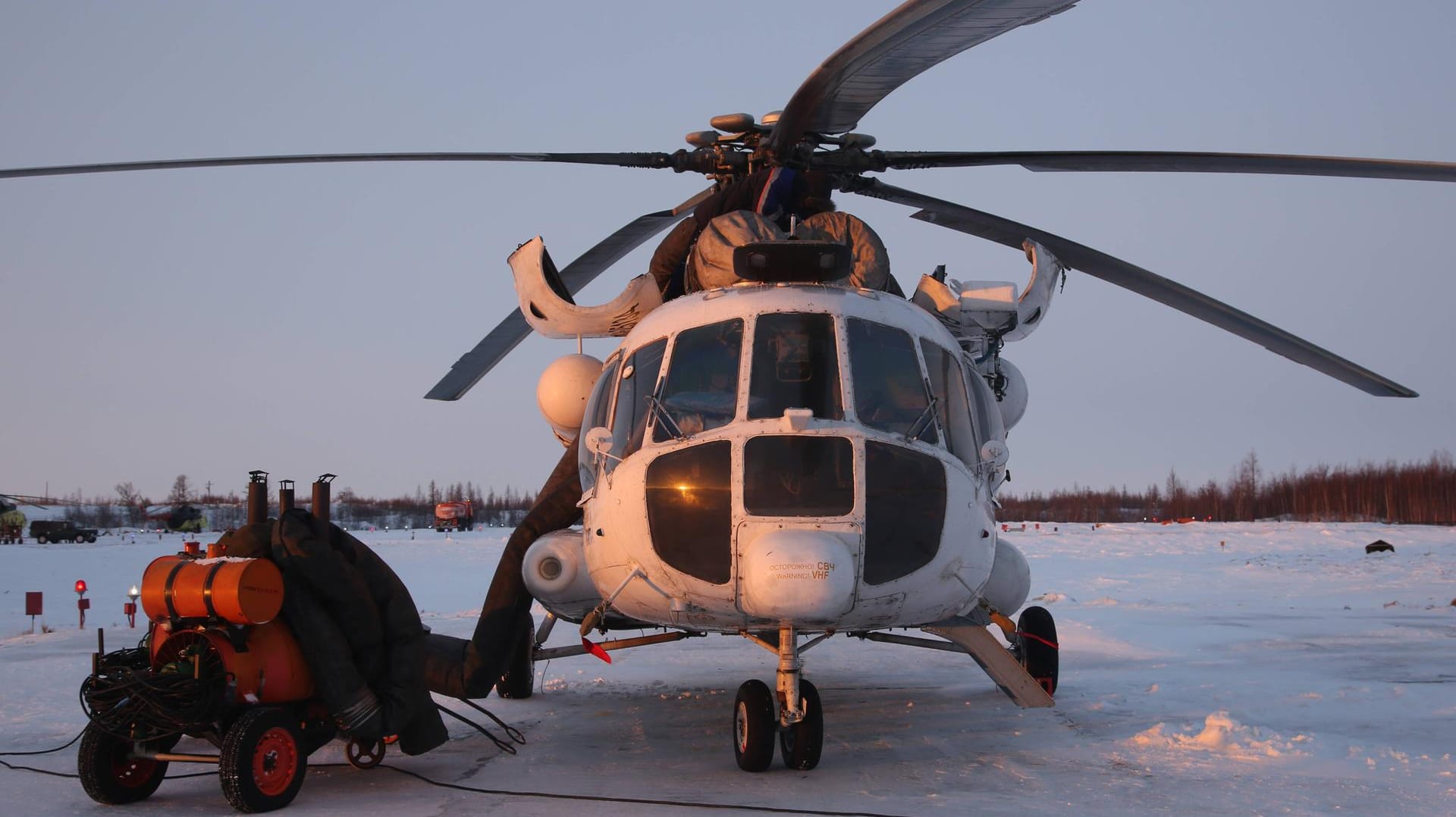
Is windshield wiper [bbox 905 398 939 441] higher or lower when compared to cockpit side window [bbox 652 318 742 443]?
lower

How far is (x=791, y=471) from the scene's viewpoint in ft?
19.5

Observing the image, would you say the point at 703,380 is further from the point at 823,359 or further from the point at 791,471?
the point at 791,471

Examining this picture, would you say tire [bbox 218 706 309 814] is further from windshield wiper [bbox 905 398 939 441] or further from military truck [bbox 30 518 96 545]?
military truck [bbox 30 518 96 545]

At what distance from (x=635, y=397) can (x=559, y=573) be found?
4.26 feet

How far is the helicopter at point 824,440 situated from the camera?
585 centimetres

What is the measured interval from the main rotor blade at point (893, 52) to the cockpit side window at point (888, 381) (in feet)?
4.29

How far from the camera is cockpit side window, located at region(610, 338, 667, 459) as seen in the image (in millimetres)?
6703

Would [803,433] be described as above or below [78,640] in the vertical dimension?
above

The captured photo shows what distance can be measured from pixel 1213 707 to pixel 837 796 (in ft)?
13.5

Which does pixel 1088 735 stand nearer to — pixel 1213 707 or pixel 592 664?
pixel 1213 707

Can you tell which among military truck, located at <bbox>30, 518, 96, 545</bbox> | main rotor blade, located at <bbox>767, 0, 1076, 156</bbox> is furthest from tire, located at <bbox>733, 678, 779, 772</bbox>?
military truck, located at <bbox>30, 518, 96, 545</bbox>

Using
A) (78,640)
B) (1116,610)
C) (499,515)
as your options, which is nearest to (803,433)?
(78,640)

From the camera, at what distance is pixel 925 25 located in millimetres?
5500

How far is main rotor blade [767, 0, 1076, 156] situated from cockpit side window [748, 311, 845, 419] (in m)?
1.30
